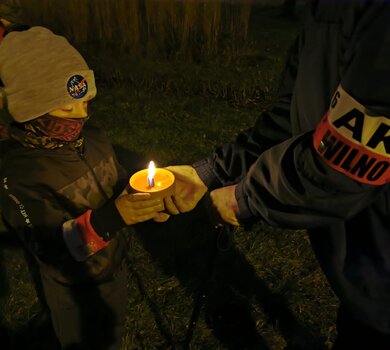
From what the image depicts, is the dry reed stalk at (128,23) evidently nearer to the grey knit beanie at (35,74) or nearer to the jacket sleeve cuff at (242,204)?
the grey knit beanie at (35,74)

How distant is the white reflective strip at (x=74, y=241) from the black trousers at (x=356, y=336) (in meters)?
1.33

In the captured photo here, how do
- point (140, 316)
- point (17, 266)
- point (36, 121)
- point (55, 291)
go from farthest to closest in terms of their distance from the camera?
point (17, 266), point (140, 316), point (55, 291), point (36, 121)

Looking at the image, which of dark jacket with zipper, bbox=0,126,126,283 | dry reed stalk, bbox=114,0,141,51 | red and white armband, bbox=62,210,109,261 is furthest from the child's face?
dry reed stalk, bbox=114,0,141,51

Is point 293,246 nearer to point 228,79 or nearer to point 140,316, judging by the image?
point 140,316

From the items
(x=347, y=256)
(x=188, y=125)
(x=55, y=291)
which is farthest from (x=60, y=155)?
(x=188, y=125)

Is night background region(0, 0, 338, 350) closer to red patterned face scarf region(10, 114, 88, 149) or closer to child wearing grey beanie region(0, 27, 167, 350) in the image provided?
child wearing grey beanie region(0, 27, 167, 350)

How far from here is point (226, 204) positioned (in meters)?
1.72

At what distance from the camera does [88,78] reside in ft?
7.29

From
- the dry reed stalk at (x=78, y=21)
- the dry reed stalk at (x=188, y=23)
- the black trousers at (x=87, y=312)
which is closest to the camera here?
the black trousers at (x=87, y=312)

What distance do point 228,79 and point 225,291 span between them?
591 centimetres

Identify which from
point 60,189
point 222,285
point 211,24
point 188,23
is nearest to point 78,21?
point 188,23

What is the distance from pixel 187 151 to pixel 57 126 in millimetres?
3637

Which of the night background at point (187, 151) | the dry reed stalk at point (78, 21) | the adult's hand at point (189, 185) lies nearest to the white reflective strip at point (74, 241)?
the adult's hand at point (189, 185)

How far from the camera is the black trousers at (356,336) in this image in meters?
1.62
